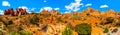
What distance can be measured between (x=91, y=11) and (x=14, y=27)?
110m

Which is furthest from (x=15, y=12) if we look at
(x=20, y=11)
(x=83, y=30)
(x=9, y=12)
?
(x=83, y=30)

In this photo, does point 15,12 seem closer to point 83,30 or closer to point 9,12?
point 9,12

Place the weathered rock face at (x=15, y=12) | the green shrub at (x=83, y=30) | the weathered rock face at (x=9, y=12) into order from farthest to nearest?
the weathered rock face at (x=9, y=12)
the weathered rock face at (x=15, y=12)
the green shrub at (x=83, y=30)

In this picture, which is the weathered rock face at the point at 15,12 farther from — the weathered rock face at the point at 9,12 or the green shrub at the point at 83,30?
the green shrub at the point at 83,30

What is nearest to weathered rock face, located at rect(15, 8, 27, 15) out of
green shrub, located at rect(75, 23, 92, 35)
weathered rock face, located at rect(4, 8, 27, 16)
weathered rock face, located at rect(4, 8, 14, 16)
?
weathered rock face, located at rect(4, 8, 27, 16)

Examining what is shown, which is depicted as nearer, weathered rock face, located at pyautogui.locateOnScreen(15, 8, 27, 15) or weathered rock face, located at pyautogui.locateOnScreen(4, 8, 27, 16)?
weathered rock face, located at pyautogui.locateOnScreen(4, 8, 27, 16)

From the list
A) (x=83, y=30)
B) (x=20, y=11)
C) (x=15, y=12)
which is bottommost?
(x=83, y=30)

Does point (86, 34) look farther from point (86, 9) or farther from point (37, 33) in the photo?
point (86, 9)

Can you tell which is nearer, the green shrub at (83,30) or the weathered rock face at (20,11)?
the green shrub at (83,30)

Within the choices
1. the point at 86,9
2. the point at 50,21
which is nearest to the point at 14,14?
the point at 50,21

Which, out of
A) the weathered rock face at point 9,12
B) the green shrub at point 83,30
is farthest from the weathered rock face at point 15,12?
the green shrub at point 83,30

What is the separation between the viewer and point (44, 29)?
95.7 meters

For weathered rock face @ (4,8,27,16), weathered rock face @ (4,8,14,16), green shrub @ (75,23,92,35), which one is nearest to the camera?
green shrub @ (75,23,92,35)

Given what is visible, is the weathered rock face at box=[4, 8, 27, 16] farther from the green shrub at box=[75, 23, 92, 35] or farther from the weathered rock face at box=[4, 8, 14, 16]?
the green shrub at box=[75, 23, 92, 35]
